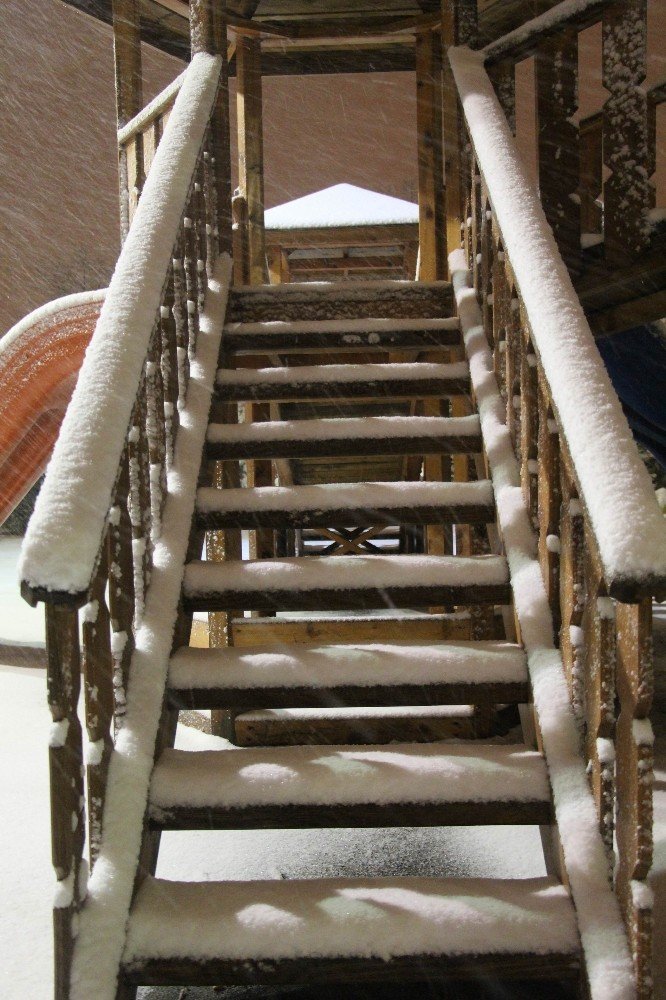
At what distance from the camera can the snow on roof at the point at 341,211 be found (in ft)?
23.9

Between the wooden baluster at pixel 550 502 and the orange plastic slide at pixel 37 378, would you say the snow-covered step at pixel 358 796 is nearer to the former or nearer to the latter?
the wooden baluster at pixel 550 502

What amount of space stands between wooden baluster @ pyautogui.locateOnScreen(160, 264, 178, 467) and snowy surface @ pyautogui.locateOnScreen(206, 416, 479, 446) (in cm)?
21

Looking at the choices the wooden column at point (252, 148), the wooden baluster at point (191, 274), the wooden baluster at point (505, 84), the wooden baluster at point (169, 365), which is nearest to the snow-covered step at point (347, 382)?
the wooden baluster at point (191, 274)

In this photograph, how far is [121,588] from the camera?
2.03 metres

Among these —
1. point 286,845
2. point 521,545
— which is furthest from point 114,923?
point 286,845

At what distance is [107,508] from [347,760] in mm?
812

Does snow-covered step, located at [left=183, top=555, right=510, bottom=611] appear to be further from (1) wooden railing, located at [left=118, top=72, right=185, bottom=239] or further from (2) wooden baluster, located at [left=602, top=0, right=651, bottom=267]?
(1) wooden railing, located at [left=118, top=72, right=185, bottom=239]

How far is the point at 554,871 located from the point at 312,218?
21.1ft

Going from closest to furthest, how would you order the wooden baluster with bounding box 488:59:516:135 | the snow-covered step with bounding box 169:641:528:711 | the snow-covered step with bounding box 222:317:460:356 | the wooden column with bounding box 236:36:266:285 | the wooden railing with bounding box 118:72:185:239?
1. the snow-covered step with bounding box 169:641:528:711
2. the wooden baluster with bounding box 488:59:516:135
3. the snow-covered step with bounding box 222:317:460:356
4. the wooden railing with bounding box 118:72:185:239
5. the wooden column with bounding box 236:36:266:285

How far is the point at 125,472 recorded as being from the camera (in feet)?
6.73

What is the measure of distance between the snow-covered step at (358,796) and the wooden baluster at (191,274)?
1.76 meters

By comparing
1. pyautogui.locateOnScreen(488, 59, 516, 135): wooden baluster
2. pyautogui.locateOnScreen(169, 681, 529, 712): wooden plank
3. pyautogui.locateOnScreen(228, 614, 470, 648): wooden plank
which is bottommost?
pyautogui.locateOnScreen(228, 614, 470, 648): wooden plank

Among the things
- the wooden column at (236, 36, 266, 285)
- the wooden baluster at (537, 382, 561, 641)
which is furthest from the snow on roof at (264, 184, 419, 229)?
the wooden baluster at (537, 382, 561, 641)

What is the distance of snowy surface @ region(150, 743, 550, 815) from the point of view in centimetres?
192
